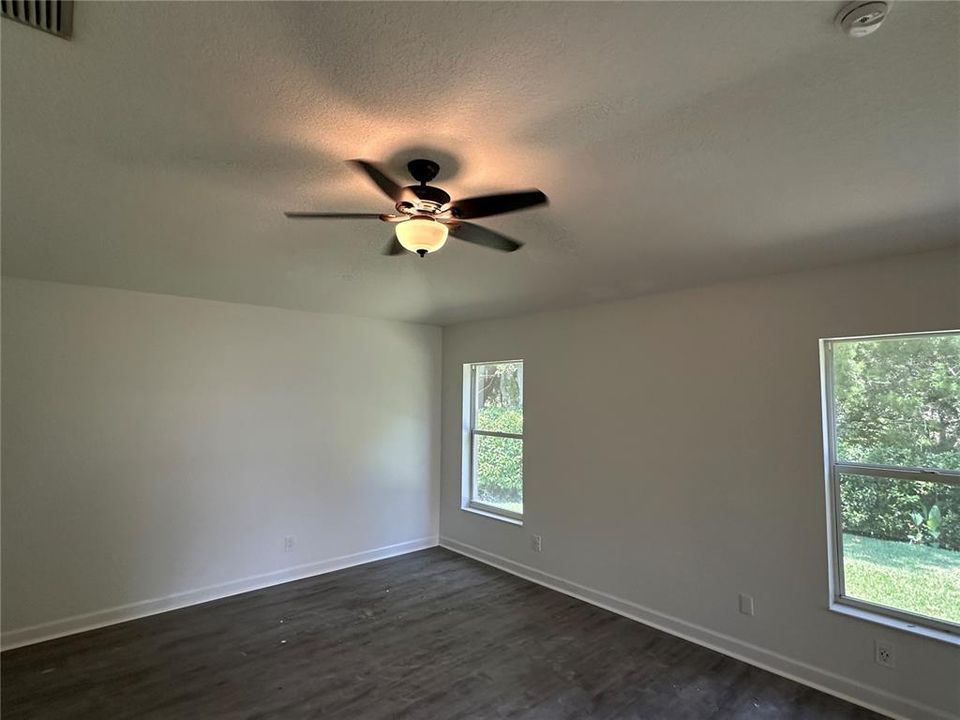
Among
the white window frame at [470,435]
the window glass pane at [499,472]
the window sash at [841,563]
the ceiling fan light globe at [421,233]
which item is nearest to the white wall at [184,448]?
the white window frame at [470,435]

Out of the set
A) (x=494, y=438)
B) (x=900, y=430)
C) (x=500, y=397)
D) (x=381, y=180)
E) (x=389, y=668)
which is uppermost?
(x=381, y=180)

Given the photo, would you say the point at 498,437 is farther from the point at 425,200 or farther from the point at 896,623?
the point at 425,200

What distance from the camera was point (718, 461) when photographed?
3.25m

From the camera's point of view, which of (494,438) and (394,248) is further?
(494,438)

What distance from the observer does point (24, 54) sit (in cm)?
124

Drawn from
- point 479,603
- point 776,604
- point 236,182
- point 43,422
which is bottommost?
point 479,603

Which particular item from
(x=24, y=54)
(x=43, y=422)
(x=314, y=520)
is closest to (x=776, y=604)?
(x=314, y=520)

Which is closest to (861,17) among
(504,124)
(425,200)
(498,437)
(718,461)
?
(504,124)

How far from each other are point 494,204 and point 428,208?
250mm

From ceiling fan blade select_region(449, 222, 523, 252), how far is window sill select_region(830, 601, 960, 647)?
274cm

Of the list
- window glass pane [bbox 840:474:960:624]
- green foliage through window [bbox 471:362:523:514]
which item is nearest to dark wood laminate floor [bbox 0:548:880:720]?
window glass pane [bbox 840:474:960:624]

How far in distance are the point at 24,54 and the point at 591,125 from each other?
5.05 ft

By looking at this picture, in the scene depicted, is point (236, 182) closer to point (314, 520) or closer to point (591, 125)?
point (591, 125)

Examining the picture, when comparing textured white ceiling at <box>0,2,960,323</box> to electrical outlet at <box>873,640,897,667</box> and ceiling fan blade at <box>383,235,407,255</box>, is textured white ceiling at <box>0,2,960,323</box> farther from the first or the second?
electrical outlet at <box>873,640,897,667</box>
